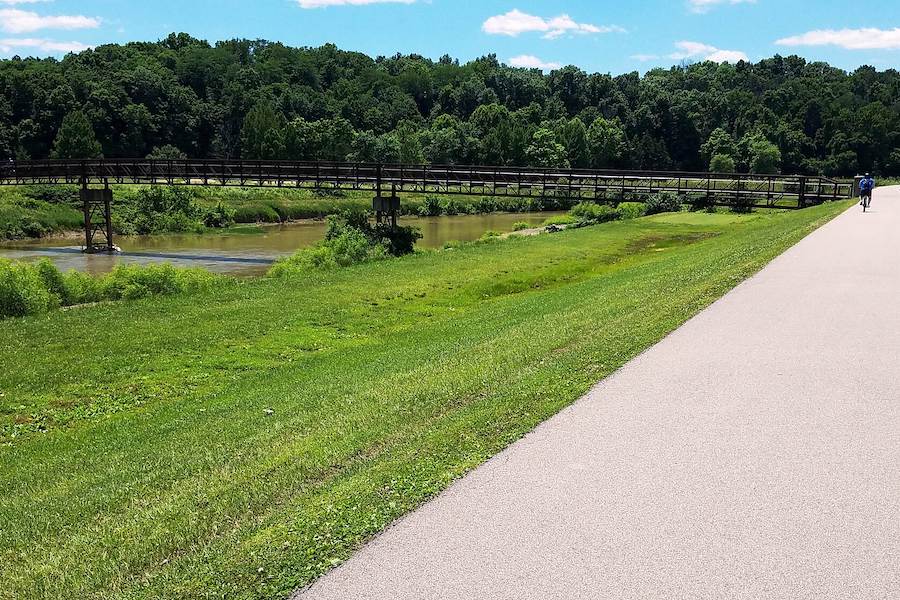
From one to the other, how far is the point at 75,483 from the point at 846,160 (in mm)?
121038

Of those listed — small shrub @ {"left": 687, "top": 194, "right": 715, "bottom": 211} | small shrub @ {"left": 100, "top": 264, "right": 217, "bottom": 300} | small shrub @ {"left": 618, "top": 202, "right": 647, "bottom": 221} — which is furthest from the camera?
small shrub @ {"left": 618, "top": 202, "right": 647, "bottom": 221}

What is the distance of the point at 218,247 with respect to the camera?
4953 cm

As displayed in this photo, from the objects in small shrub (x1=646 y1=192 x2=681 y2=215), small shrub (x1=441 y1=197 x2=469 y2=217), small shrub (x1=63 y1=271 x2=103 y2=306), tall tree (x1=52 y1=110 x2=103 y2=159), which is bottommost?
small shrub (x1=63 y1=271 x2=103 y2=306)

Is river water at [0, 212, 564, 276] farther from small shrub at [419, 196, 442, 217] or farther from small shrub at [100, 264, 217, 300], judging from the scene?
small shrub at [100, 264, 217, 300]

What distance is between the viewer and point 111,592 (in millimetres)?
5031

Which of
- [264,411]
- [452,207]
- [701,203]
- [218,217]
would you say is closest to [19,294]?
[264,411]

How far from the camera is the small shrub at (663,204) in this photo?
5209 centimetres

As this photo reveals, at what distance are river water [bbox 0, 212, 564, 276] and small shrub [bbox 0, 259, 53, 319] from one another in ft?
51.4

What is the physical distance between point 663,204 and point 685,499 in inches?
1958

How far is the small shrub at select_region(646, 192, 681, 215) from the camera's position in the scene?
52094 millimetres

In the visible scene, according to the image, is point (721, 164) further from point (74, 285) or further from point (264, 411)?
→ point (264, 411)

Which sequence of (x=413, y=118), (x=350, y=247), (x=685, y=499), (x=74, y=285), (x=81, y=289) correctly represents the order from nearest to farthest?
(x=685, y=499) < (x=74, y=285) < (x=81, y=289) < (x=350, y=247) < (x=413, y=118)

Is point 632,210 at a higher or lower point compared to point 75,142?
lower

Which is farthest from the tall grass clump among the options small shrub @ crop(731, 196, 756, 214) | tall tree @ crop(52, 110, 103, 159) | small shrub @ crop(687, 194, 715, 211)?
tall tree @ crop(52, 110, 103, 159)
